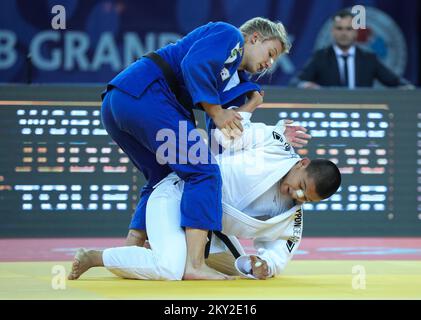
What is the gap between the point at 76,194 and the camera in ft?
26.9

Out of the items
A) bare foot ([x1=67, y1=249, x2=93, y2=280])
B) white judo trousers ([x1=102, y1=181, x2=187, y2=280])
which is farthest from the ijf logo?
bare foot ([x1=67, y1=249, x2=93, y2=280])

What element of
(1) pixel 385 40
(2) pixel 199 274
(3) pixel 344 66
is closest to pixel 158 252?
(2) pixel 199 274

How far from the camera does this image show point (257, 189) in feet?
15.9

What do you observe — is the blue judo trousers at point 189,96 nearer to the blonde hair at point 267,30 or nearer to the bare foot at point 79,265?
the blonde hair at point 267,30

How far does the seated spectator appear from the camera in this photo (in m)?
9.52

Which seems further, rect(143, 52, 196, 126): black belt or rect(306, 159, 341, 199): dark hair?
rect(143, 52, 196, 126): black belt

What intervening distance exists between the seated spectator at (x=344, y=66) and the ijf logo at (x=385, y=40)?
59.8 inches

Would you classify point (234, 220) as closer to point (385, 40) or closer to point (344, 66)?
point (344, 66)

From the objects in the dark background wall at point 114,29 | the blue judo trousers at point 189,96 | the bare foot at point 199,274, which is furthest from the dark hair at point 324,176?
the dark background wall at point 114,29

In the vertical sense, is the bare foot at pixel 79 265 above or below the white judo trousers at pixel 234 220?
below

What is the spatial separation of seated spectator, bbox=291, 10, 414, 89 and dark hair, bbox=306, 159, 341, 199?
4805 mm

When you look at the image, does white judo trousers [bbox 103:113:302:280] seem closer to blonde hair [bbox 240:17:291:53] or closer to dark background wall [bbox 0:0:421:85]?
blonde hair [bbox 240:17:291:53]

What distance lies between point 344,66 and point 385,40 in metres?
1.88

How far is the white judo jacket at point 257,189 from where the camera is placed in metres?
4.80
